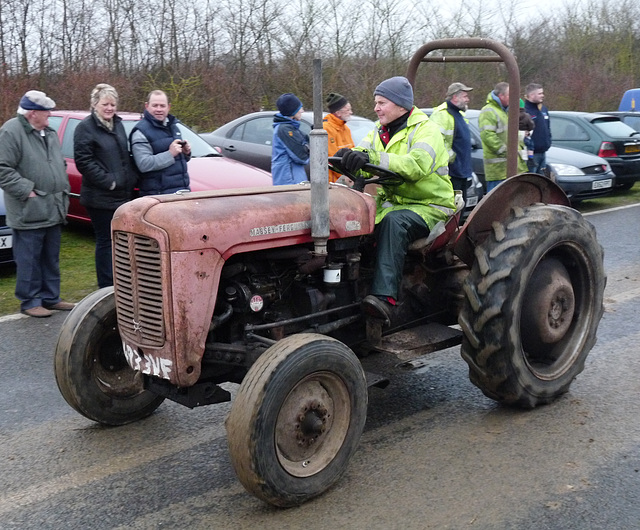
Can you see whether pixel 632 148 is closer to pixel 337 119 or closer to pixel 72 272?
pixel 337 119

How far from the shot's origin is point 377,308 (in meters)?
4.58

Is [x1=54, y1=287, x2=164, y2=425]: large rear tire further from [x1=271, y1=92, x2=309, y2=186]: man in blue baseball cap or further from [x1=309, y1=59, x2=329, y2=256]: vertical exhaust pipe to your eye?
[x1=271, y1=92, x2=309, y2=186]: man in blue baseball cap

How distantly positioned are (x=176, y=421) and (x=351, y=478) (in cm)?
128

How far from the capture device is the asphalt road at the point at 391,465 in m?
3.71

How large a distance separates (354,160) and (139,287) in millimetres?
1341

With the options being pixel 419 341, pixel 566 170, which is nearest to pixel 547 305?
pixel 419 341

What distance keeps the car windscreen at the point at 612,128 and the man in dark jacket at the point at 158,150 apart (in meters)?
9.50

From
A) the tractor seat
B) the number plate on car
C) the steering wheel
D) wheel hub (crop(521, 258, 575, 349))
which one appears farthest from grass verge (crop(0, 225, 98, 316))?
the number plate on car

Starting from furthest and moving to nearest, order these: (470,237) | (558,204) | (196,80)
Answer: (196,80) < (558,204) < (470,237)

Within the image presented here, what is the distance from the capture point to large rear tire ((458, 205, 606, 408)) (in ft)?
14.9

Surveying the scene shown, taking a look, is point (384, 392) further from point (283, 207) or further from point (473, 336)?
point (283, 207)

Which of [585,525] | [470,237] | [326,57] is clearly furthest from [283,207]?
[326,57]

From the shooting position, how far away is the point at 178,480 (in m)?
4.10

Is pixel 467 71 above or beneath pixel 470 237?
above
